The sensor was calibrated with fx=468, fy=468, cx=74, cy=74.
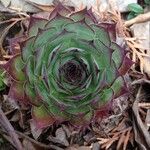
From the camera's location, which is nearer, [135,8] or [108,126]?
[108,126]

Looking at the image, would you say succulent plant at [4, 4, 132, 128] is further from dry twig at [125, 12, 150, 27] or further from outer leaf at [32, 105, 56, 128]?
dry twig at [125, 12, 150, 27]

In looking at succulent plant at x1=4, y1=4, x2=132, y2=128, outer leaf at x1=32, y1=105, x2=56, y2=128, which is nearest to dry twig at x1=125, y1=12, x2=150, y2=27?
succulent plant at x1=4, y1=4, x2=132, y2=128

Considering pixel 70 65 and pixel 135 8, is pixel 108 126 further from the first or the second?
pixel 135 8

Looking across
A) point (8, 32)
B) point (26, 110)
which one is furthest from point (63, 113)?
point (8, 32)

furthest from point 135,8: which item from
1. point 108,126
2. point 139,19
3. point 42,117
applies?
point 42,117

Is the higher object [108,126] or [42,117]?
[42,117]

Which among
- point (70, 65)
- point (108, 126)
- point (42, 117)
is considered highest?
point (70, 65)

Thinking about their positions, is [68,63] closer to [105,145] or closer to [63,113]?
[63,113]

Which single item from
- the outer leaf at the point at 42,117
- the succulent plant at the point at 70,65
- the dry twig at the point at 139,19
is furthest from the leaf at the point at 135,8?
the outer leaf at the point at 42,117

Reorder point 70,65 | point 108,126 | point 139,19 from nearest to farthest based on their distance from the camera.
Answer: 1. point 70,65
2. point 108,126
3. point 139,19
